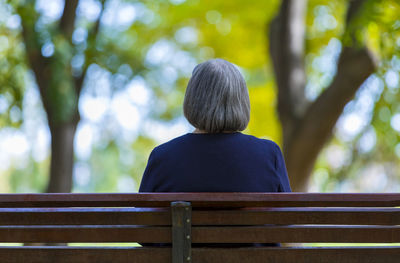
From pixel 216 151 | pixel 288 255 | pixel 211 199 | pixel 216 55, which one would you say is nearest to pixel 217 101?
pixel 216 151

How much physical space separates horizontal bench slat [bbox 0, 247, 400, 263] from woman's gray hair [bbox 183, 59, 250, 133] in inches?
22.8

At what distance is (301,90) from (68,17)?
3.60m

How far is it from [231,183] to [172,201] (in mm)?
312

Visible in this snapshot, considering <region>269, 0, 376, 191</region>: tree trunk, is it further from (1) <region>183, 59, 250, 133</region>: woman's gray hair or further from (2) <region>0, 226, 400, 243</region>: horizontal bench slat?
(2) <region>0, 226, 400, 243</region>: horizontal bench slat

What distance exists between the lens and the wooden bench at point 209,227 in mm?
2391

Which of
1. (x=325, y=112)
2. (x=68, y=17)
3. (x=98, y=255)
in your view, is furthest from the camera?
(x=68, y=17)

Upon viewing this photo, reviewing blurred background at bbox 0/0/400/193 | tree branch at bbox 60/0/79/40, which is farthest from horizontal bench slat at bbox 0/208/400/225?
tree branch at bbox 60/0/79/40

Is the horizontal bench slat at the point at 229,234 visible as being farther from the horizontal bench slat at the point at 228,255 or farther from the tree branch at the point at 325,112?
the tree branch at the point at 325,112

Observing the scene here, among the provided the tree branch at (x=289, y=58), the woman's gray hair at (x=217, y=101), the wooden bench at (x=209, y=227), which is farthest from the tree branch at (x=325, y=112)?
the wooden bench at (x=209, y=227)

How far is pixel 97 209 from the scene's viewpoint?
2.44 m

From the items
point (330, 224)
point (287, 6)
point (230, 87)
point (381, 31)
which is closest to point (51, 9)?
point (287, 6)

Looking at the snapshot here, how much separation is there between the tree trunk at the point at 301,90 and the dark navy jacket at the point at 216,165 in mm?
4673

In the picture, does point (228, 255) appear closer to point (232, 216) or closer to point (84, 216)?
point (232, 216)

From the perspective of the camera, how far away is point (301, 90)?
815 centimetres
